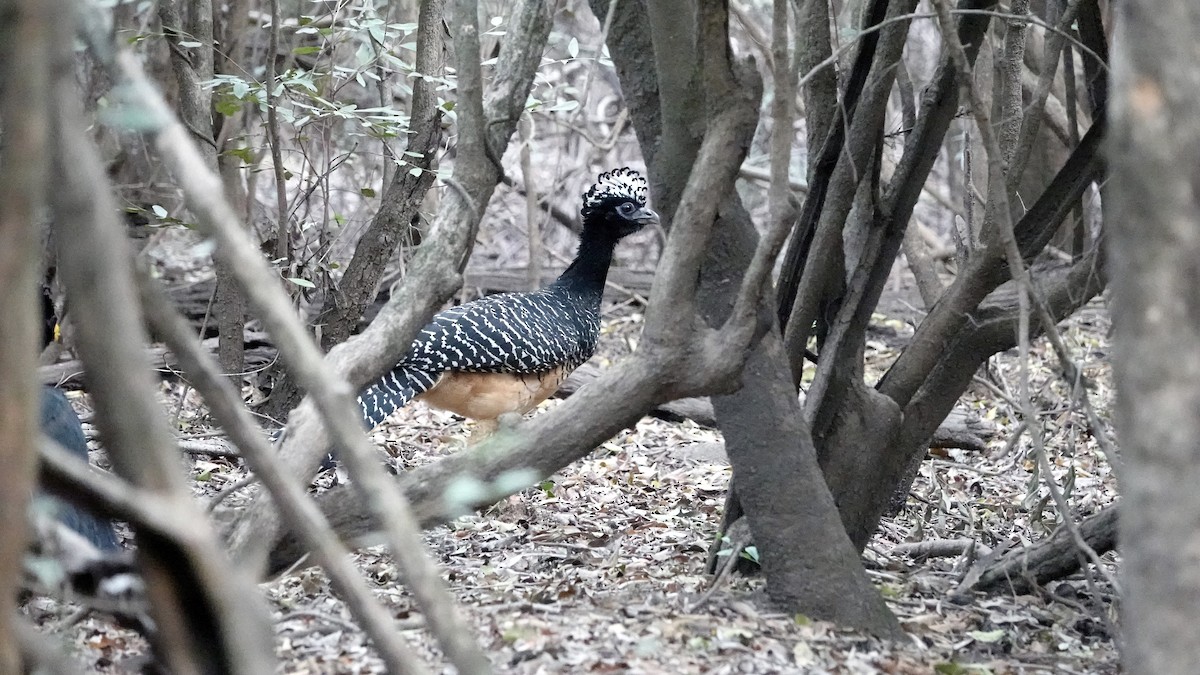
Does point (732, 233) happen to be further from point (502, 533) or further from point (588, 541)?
point (502, 533)

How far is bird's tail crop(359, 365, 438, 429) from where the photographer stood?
5.38m

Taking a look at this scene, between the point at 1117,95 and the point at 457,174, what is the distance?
1.83 m

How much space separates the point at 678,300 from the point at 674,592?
1107 millimetres

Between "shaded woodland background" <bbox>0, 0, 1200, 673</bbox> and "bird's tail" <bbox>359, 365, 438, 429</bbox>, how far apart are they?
46cm

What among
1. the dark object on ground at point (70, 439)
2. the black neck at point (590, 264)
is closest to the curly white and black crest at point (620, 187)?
the black neck at point (590, 264)

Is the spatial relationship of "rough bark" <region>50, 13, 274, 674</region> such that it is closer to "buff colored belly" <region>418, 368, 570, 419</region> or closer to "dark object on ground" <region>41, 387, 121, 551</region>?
"dark object on ground" <region>41, 387, 121, 551</region>

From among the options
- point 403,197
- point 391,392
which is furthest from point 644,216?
point 391,392

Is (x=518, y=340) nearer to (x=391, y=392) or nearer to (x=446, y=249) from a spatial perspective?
(x=391, y=392)

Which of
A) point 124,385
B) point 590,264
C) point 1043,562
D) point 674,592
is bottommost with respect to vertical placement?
point 674,592

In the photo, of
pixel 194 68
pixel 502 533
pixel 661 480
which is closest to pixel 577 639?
pixel 502 533

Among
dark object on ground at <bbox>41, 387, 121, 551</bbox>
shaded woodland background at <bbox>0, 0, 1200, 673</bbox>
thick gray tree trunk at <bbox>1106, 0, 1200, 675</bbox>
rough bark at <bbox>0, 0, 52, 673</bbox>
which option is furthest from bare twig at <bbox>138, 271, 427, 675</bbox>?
dark object on ground at <bbox>41, 387, 121, 551</bbox>

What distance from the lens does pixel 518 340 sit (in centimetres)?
602

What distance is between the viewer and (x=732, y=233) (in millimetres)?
3334

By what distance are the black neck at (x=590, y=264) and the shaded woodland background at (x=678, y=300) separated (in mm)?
872
